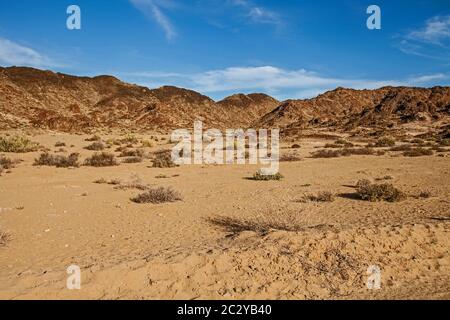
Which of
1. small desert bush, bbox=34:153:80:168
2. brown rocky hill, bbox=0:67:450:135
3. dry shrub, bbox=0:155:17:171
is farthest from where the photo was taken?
brown rocky hill, bbox=0:67:450:135

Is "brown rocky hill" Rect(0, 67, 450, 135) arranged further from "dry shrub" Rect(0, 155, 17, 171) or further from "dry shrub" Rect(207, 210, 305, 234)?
"dry shrub" Rect(207, 210, 305, 234)

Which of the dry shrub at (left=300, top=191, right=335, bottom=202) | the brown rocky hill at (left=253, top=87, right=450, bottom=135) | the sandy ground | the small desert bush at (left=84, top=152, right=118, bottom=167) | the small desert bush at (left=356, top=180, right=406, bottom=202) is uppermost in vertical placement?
the brown rocky hill at (left=253, top=87, right=450, bottom=135)

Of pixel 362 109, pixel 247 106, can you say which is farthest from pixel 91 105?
pixel 362 109

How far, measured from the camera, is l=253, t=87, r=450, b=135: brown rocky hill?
5772 cm

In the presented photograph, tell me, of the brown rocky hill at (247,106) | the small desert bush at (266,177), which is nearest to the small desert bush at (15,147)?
the small desert bush at (266,177)

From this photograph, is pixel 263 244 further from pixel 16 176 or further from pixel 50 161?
pixel 50 161

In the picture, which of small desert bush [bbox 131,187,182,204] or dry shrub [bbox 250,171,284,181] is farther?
dry shrub [bbox 250,171,284,181]

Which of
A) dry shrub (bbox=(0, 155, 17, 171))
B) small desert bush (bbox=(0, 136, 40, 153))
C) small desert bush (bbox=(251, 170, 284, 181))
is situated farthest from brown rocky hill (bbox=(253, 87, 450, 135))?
dry shrub (bbox=(0, 155, 17, 171))

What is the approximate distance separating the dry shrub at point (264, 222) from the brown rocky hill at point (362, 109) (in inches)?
1699

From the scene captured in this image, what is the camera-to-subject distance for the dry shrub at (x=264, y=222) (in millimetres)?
7184

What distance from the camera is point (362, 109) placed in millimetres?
77500

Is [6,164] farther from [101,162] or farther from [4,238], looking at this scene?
[4,238]
